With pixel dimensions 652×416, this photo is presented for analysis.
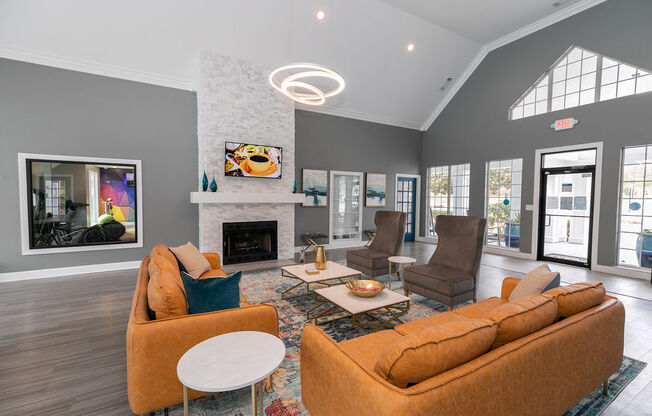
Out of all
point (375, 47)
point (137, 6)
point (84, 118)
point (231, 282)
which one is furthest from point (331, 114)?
point (231, 282)

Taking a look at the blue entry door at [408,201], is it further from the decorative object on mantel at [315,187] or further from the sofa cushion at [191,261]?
the sofa cushion at [191,261]

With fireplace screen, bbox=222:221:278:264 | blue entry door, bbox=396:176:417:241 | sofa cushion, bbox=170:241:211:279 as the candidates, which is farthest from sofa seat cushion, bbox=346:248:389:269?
blue entry door, bbox=396:176:417:241

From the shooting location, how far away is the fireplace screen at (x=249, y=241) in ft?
18.3

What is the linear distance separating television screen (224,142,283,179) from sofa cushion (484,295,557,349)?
5035 millimetres

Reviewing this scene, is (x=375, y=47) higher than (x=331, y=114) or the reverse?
higher

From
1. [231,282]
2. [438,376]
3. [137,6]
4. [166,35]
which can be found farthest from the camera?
[166,35]

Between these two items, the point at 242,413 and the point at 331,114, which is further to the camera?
the point at 331,114

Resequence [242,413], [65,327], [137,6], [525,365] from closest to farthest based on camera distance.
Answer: [525,365] < [242,413] < [65,327] < [137,6]

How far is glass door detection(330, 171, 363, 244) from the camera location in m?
7.47

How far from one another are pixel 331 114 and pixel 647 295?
6555 millimetres

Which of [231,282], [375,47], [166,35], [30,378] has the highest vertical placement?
[375,47]

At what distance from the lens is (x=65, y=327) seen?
290 cm

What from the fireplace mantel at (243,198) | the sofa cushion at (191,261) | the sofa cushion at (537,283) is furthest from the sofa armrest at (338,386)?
the fireplace mantel at (243,198)

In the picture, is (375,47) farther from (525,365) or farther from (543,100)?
(525,365)
